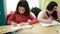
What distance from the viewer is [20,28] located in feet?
5.05

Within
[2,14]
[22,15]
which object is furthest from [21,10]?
[2,14]

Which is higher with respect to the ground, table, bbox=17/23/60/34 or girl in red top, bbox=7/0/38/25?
girl in red top, bbox=7/0/38/25

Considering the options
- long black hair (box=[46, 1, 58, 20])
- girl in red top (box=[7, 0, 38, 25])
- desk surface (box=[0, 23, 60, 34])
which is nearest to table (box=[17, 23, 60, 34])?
desk surface (box=[0, 23, 60, 34])

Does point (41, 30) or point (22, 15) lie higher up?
point (22, 15)

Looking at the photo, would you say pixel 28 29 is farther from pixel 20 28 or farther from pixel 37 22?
pixel 37 22

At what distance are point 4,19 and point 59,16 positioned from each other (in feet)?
2.74

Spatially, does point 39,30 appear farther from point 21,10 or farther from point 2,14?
point 2,14

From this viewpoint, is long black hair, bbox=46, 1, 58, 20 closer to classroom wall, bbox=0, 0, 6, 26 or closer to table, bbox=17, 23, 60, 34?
table, bbox=17, 23, 60, 34

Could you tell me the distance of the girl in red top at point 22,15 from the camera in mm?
1875

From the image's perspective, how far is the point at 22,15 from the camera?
1988 millimetres

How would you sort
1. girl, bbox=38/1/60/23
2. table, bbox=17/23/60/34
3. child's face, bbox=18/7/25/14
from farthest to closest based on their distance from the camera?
girl, bbox=38/1/60/23 → child's face, bbox=18/7/25/14 → table, bbox=17/23/60/34

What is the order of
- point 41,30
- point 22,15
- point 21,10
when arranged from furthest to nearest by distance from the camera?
point 22,15 → point 21,10 → point 41,30

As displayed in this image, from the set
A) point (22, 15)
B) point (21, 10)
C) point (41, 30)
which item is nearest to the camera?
point (41, 30)

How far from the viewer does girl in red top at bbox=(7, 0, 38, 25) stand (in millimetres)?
1875
